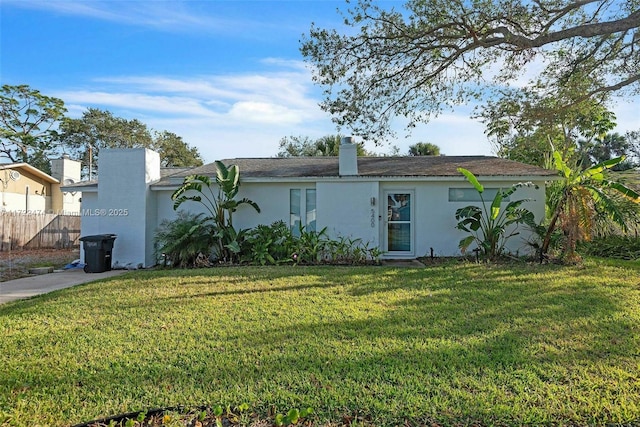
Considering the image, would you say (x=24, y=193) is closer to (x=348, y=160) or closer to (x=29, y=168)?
(x=29, y=168)

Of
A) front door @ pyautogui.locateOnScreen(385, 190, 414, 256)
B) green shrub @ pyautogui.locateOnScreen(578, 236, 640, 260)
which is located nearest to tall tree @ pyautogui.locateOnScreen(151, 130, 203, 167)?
front door @ pyautogui.locateOnScreen(385, 190, 414, 256)

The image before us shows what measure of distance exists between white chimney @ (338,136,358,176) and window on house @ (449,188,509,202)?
3.25m

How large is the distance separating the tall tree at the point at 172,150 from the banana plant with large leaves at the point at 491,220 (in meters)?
33.7

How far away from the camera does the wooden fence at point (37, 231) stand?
54.3 ft

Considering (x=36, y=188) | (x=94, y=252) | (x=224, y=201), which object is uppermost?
(x=36, y=188)

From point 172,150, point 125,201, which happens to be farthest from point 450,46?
point 172,150

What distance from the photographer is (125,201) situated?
11.8 m

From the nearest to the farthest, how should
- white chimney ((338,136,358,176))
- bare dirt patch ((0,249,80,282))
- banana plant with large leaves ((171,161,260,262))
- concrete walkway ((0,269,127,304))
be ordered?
concrete walkway ((0,269,127,304)) < bare dirt patch ((0,249,80,282)) < banana plant with large leaves ((171,161,260,262)) < white chimney ((338,136,358,176))

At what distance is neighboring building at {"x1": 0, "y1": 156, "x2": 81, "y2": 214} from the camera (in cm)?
2295

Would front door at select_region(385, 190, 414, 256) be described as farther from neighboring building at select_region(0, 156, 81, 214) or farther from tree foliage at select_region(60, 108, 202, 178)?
tree foliage at select_region(60, 108, 202, 178)

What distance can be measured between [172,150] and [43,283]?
32364mm

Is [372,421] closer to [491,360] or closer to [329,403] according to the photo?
[329,403]

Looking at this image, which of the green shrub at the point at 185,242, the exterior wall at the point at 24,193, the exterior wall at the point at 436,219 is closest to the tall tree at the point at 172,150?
the exterior wall at the point at 24,193

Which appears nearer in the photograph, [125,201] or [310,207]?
[125,201]
